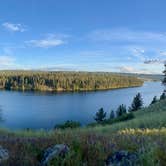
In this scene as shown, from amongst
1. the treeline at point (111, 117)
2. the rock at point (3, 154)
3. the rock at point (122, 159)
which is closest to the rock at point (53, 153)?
the rock at point (3, 154)

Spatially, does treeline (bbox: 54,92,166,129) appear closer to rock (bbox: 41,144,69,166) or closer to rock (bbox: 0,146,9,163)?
rock (bbox: 0,146,9,163)

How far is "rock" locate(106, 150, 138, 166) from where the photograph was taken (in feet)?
14.0

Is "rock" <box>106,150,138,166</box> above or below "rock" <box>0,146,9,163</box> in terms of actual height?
above

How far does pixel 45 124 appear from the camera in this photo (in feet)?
196

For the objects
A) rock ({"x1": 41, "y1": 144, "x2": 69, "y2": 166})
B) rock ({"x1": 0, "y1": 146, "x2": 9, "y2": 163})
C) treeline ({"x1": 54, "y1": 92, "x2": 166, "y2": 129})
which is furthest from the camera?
treeline ({"x1": 54, "y1": 92, "x2": 166, "y2": 129})

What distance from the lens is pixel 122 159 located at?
14.2 ft

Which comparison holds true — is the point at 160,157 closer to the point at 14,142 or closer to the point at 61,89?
the point at 14,142

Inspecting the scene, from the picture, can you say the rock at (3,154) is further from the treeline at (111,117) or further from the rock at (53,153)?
the treeline at (111,117)

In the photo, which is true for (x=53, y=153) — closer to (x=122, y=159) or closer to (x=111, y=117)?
(x=122, y=159)

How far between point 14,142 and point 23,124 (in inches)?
2194

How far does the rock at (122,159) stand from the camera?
426 cm

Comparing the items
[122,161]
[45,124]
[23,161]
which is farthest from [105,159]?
[45,124]

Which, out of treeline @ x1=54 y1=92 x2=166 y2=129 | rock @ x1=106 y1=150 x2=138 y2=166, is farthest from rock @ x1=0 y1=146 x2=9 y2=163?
treeline @ x1=54 y1=92 x2=166 y2=129

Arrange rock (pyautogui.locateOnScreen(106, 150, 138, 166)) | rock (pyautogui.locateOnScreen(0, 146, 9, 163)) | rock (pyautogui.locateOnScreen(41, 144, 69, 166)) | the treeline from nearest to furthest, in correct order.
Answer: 1. rock (pyautogui.locateOnScreen(106, 150, 138, 166))
2. rock (pyautogui.locateOnScreen(41, 144, 69, 166))
3. rock (pyautogui.locateOnScreen(0, 146, 9, 163))
4. the treeline
